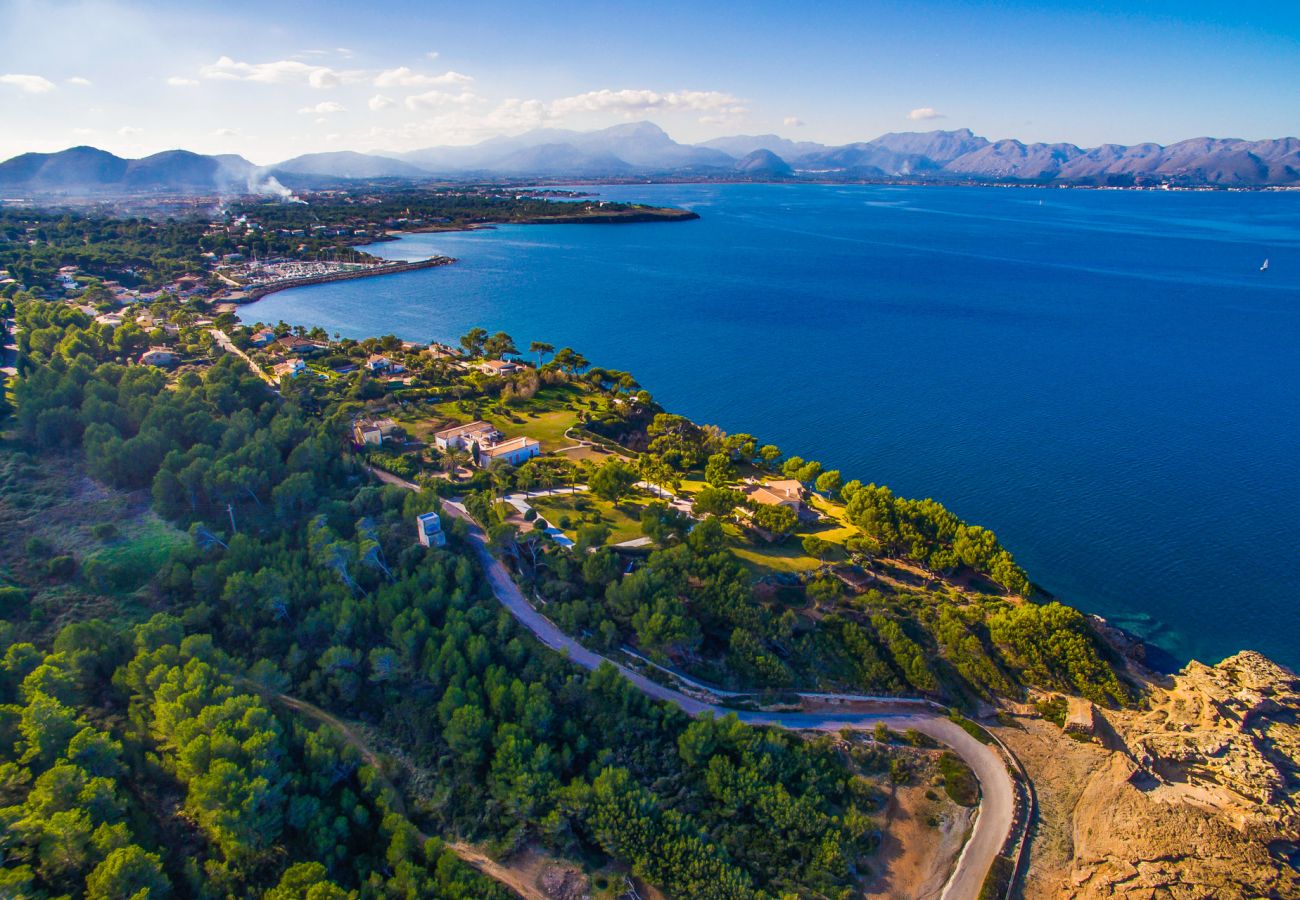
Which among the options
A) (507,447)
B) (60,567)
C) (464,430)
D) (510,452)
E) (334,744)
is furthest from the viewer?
(464,430)

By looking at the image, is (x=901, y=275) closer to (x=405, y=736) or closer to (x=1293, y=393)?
(x=1293, y=393)

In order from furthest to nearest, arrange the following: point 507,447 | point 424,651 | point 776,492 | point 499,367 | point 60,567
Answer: point 499,367 → point 507,447 → point 776,492 → point 60,567 → point 424,651

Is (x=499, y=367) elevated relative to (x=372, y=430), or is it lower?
elevated

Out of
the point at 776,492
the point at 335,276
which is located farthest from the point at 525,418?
the point at 335,276

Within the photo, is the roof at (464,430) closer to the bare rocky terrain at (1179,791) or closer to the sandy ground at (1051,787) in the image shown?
the sandy ground at (1051,787)

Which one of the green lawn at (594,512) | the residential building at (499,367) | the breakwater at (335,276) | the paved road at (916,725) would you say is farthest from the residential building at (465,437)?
the breakwater at (335,276)

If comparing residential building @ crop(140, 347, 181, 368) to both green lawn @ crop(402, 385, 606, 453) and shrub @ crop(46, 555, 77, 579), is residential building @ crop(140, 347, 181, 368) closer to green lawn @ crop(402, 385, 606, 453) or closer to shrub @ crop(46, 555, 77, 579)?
green lawn @ crop(402, 385, 606, 453)

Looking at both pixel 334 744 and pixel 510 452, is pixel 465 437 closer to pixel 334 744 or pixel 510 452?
pixel 510 452


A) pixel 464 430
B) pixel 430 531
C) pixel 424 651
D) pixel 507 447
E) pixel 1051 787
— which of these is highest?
pixel 464 430
